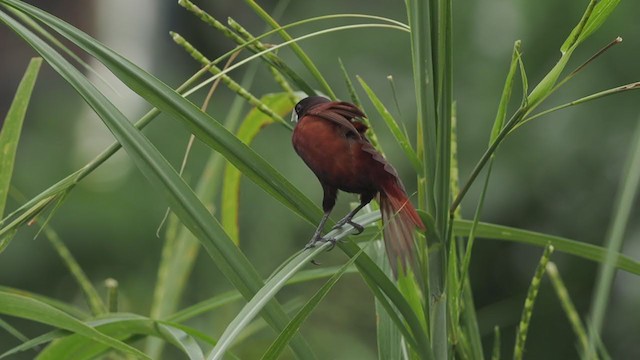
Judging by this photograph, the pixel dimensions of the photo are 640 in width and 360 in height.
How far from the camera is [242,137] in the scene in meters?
0.97

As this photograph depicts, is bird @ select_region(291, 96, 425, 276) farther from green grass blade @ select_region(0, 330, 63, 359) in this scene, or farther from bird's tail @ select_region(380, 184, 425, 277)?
green grass blade @ select_region(0, 330, 63, 359)

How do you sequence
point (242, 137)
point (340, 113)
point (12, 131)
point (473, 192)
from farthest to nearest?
point (473, 192) → point (242, 137) → point (12, 131) → point (340, 113)

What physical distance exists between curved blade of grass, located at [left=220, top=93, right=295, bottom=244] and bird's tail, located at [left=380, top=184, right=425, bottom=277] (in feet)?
0.89

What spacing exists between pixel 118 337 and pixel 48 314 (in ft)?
0.45

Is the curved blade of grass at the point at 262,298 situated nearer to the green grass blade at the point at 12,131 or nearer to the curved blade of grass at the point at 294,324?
the curved blade of grass at the point at 294,324

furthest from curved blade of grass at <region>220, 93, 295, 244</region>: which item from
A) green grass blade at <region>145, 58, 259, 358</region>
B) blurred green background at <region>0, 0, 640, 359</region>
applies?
blurred green background at <region>0, 0, 640, 359</region>

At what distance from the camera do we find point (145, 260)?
1.76 metres

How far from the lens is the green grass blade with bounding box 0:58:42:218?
2.66 feet

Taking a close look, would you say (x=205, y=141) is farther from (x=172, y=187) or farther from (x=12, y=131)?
(x=12, y=131)

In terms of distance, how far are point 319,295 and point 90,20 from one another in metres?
2.41

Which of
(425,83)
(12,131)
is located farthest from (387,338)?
(12,131)

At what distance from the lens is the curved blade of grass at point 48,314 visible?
71cm

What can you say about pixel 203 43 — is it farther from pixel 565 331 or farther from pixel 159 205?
pixel 565 331

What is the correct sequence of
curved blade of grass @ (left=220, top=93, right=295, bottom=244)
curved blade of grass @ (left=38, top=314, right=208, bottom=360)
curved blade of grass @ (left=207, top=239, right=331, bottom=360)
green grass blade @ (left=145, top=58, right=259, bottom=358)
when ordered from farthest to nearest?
green grass blade @ (left=145, top=58, right=259, bottom=358) < curved blade of grass @ (left=220, top=93, right=295, bottom=244) < curved blade of grass @ (left=38, top=314, right=208, bottom=360) < curved blade of grass @ (left=207, top=239, right=331, bottom=360)
